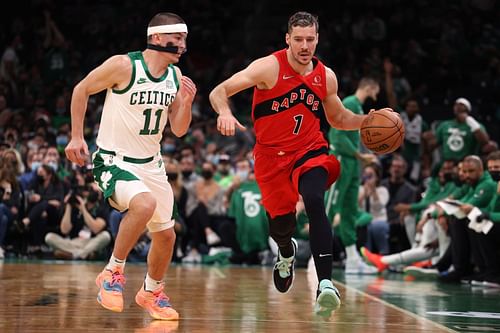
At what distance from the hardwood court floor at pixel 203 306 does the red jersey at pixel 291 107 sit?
1.24 m

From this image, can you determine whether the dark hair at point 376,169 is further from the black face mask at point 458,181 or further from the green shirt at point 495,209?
the green shirt at point 495,209

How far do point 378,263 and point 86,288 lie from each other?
4731 mm

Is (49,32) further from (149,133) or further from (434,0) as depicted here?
(149,133)

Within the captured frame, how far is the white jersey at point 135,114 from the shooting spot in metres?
6.95

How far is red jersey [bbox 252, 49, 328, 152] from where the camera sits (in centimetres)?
756

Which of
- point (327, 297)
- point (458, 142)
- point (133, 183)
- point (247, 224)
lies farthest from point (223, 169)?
point (327, 297)

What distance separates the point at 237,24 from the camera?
73.2 ft

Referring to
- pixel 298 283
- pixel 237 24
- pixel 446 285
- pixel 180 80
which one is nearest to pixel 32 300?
pixel 180 80

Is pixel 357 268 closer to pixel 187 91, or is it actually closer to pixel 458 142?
pixel 458 142

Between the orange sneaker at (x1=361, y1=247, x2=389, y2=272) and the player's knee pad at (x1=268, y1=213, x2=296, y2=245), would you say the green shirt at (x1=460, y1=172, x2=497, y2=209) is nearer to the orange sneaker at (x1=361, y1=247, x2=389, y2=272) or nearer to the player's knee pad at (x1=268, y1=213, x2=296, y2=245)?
the orange sneaker at (x1=361, y1=247, x2=389, y2=272)

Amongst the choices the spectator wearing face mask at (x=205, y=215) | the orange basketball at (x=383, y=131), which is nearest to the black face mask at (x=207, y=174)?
the spectator wearing face mask at (x=205, y=215)

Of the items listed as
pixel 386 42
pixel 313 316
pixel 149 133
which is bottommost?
pixel 313 316

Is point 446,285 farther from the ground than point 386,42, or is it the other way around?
point 386,42

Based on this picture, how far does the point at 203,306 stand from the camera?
26.0 feet
